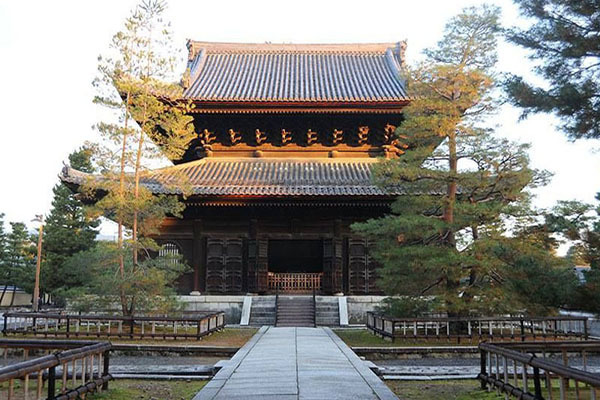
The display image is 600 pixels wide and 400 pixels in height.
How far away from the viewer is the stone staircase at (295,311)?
1900cm

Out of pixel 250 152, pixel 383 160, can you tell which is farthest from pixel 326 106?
pixel 383 160

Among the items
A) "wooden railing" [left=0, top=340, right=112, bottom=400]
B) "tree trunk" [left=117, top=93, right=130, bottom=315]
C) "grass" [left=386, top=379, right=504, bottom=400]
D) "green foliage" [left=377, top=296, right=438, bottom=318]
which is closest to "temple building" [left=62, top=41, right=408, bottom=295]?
"tree trunk" [left=117, top=93, right=130, bottom=315]

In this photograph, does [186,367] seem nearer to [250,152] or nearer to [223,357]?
[223,357]

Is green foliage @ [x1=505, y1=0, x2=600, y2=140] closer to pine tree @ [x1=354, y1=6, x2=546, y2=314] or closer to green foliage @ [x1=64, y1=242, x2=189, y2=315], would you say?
pine tree @ [x1=354, y1=6, x2=546, y2=314]

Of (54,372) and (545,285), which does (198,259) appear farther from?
(545,285)

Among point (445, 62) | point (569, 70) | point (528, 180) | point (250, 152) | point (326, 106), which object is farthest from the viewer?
point (250, 152)

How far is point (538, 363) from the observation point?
6.27 m

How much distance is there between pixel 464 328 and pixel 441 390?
298 inches

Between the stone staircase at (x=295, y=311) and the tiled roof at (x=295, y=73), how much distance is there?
27.6 ft

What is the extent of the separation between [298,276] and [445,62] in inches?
444

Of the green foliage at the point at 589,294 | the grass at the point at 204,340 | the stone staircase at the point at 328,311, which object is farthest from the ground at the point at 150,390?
the stone staircase at the point at 328,311

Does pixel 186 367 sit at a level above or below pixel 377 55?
below

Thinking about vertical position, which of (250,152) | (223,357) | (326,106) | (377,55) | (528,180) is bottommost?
(223,357)

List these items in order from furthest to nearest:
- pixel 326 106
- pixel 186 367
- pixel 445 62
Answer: pixel 326 106 < pixel 445 62 < pixel 186 367
